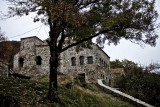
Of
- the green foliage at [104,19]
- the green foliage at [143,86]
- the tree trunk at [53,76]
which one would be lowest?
the green foliage at [143,86]

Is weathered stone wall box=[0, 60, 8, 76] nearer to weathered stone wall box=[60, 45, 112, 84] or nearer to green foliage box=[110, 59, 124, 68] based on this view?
weathered stone wall box=[60, 45, 112, 84]

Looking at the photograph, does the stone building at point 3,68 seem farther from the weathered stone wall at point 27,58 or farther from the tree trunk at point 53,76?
the weathered stone wall at point 27,58

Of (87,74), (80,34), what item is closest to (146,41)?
(80,34)

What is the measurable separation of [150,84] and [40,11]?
11.8 metres

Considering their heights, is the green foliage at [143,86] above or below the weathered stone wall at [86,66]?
below

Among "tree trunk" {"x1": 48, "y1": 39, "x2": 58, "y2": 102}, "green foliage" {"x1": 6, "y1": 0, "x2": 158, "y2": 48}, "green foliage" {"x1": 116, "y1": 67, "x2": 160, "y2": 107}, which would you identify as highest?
"green foliage" {"x1": 6, "y1": 0, "x2": 158, "y2": 48}

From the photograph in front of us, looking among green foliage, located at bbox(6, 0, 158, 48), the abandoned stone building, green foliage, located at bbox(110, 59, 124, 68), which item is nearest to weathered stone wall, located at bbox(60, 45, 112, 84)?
the abandoned stone building

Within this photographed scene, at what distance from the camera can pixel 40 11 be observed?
8758mm

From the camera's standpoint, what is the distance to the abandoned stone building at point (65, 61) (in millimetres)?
24953

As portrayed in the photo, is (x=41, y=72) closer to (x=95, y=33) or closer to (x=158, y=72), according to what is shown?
(x=158, y=72)

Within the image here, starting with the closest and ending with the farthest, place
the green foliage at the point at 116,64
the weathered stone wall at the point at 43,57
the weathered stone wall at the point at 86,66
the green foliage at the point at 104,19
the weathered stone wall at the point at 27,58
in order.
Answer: the green foliage at the point at 104,19 → the weathered stone wall at the point at 86,66 → the weathered stone wall at the point at 43,57 → the weathered stone wall at the point at 27,58 → the green foliage at the point at 116,64

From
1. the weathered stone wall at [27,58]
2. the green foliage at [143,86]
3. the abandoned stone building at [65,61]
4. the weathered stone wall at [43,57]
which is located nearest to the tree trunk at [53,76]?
the green foliage at [143,86]

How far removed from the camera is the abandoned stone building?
2495cm

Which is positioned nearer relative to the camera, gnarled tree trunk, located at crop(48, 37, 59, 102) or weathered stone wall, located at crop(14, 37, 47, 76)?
gnarled tree trunk, located at crop(48, 37, 59, 102)
